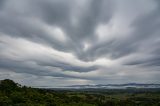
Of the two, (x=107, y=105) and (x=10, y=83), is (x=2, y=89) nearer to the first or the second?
(x=10, y=83)

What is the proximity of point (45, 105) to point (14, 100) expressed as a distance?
10.4 metres

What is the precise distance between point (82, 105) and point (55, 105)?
14.5m

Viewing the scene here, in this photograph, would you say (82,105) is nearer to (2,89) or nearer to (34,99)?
(34,99)

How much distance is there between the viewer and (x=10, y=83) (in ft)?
347

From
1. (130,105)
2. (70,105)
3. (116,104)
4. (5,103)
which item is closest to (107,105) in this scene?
(116,104)

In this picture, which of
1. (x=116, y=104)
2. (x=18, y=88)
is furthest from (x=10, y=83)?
(x=116, y=104)

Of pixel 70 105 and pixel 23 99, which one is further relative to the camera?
pixel 70 105

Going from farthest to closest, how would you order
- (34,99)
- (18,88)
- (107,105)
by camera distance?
(107,105) < (18,88) < (34,99)

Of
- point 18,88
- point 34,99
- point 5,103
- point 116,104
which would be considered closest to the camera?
point 5,103

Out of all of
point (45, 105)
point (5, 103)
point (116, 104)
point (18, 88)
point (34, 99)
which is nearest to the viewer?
point (5, 103)

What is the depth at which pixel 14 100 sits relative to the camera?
3147 inches

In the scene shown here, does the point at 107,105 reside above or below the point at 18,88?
below

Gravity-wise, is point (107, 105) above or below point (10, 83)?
below

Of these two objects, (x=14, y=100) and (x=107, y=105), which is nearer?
(x=14, y=100)
